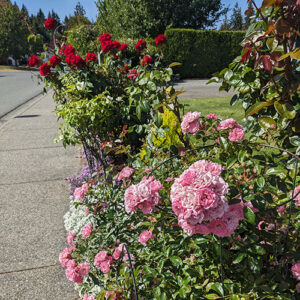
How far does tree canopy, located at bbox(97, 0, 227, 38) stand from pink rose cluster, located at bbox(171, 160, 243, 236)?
18.8 meters

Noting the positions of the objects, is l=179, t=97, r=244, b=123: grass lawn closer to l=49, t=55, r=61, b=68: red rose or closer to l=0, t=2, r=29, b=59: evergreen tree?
l=49, t=55, r=61, b=68: red rose

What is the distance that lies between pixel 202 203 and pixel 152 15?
68.9 feet

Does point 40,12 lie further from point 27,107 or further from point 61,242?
point 61,242

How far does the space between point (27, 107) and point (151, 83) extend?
353 inches

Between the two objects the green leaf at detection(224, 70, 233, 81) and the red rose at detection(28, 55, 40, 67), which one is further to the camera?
the red rose at detection(28, 55, 40, 67)

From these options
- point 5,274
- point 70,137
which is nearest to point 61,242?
point 5,274

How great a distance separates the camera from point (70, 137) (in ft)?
10.8

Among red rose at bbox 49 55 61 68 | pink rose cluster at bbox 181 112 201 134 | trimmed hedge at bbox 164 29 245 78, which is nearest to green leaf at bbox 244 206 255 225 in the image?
pink rose cluster at bbox 181 112 201 134

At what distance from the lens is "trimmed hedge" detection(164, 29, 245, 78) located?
55.1ft

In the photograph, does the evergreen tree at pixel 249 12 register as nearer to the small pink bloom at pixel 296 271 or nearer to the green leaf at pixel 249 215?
the green leaf at pixel 249 215

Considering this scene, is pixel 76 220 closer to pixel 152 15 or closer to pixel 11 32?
pixel 152 15

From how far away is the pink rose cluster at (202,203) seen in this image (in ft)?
3.25

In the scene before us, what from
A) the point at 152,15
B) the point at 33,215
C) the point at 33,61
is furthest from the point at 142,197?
the point at 152,15

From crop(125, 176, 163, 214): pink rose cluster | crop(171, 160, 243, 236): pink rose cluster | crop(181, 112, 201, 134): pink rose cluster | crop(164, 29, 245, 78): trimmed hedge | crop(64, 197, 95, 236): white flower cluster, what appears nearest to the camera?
crop(171, 160, 243, 236): pink rose cluster
